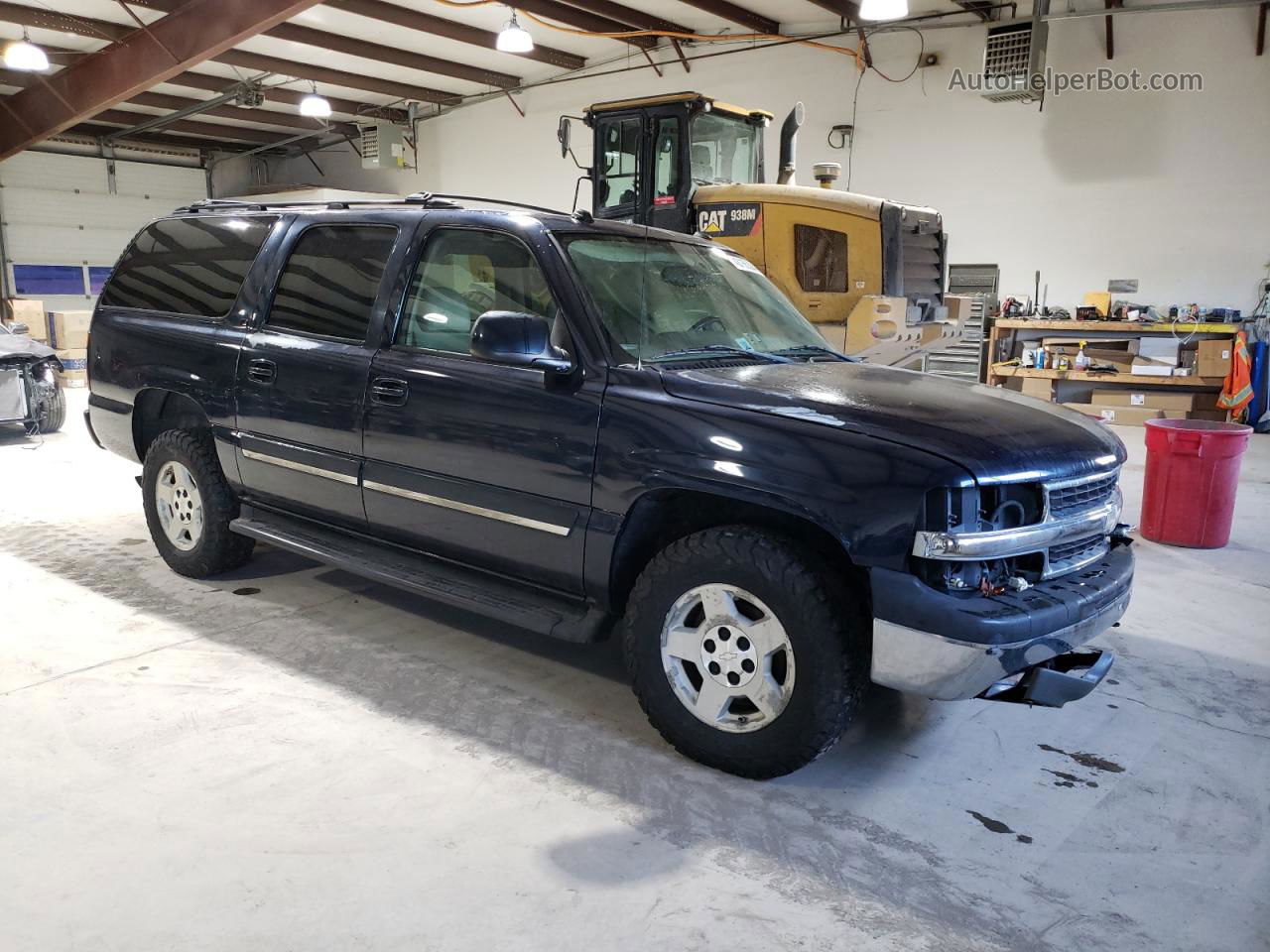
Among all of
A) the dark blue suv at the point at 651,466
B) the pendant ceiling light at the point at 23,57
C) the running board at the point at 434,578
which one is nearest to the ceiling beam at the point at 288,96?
the pendant ceiling light at the point at 23,57

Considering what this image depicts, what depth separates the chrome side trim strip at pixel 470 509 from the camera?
2.94m

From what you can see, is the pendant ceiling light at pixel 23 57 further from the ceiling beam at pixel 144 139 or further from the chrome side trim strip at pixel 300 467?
the chrome side trim strip at pixel 300 467

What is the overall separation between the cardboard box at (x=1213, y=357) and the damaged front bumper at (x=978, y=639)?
8.28 meters

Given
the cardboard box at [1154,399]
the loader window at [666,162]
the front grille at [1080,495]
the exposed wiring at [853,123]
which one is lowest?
the cardboard box at [1154,399]

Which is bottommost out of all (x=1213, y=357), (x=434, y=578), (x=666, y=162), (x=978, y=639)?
(x=434, y=578)

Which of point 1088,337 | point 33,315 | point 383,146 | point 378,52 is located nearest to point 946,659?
point 1088,337

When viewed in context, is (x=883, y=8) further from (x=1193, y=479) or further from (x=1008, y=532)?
(x=1008, y=532)

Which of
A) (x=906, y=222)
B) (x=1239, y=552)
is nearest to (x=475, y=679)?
(x=1239, y=552)

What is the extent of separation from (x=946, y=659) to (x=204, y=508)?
10.6ft

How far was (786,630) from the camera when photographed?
253 cm

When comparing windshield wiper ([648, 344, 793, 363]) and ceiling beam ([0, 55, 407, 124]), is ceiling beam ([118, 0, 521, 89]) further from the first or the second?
windshield wiper ([648, 344, 793, 363])

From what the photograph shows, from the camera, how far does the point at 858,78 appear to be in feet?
39.2

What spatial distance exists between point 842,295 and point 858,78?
566cm

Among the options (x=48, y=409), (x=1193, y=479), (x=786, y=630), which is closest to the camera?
(x=786, y=630)
